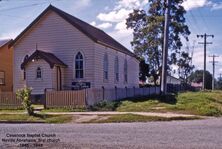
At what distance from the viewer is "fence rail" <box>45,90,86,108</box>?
26422mm

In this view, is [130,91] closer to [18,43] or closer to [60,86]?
[60,86]

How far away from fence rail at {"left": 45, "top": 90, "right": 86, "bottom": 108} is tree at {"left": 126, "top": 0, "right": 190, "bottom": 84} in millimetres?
33379

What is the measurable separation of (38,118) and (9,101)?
7226 mm

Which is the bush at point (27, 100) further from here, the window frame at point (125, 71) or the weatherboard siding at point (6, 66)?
the window frame at point (125, 71)

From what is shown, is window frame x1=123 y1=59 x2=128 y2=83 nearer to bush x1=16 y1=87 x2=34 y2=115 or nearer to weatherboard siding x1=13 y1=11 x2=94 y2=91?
weatherboard siding x1=13 y1=11 x2=94 y2=91

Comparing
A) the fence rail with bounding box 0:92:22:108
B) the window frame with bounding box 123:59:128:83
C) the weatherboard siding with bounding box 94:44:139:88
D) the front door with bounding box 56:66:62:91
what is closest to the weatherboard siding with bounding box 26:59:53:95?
the front door with bounding box 56:66:62:91

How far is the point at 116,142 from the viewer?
1241 cm

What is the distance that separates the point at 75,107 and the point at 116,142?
552 inches

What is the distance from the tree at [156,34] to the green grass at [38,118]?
125 ft

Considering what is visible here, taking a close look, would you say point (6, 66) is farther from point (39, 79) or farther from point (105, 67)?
point (105, 67)

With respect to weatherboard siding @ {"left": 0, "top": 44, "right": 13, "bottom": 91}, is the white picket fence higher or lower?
lower

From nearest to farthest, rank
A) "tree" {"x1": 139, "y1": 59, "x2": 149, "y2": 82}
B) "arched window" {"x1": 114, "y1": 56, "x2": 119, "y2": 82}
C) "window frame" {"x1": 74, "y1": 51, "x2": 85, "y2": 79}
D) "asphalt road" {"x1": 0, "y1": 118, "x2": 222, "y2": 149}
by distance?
1. "asphalt road" {"x1": 0, "y1": 118, "x2": 222, "y2": 149}
2. "window frame" {"x1": 74, "y1": 51, "x2": 85, "y2": 79}
3. "arched window" {"x1": 114, "y1": 56, "x2": 119, "y2": 82}
4. "tree" {"x1": 139, "y1": 59, "x2": 149, "y2": 82}

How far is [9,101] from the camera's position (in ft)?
92.7

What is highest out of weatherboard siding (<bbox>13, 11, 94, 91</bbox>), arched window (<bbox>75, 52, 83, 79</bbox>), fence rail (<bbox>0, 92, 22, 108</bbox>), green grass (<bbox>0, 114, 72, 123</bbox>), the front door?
weatherboard siding (<bbox>13, 11, 94, 91</bbox>)
